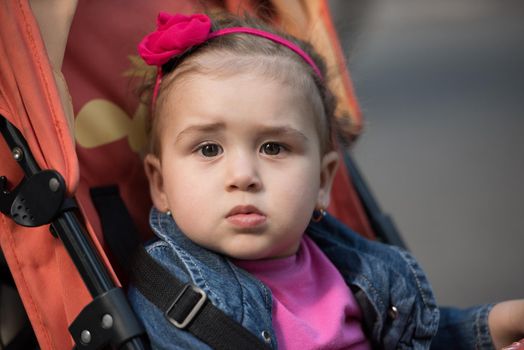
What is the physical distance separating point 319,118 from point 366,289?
0.41m

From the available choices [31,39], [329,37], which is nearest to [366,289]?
[329,37]

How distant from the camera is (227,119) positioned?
5.03ft

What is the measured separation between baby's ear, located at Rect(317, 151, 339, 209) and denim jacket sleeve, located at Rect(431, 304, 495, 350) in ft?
1.48

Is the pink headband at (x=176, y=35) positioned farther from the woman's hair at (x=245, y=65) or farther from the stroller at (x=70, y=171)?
the stroller at (x=70, y=171)

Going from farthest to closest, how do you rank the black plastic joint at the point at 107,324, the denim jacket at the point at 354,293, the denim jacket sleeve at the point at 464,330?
the denim jacket sleeve at the point at 464,330, the denim jacket at the point at 354,293, the black plastic joint at the point at 107,324

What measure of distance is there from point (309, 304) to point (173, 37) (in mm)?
646

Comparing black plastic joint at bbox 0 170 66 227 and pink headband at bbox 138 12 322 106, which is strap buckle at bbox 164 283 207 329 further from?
pink headband at bbox 138 12 322 106

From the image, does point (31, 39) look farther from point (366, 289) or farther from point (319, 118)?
point (366, 289)

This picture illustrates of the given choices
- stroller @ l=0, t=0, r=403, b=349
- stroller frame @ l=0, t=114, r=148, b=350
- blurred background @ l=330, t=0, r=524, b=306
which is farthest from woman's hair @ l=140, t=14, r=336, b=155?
blurred background @ l=330, t=0, r=524, b=306

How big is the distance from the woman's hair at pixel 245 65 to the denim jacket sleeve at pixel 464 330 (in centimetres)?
53

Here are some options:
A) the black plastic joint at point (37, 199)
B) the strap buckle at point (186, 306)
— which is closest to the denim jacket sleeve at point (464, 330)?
the strap buckle at point (186, 306)

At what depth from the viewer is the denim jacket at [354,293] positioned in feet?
4.75

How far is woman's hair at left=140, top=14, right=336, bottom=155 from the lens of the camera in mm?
1602

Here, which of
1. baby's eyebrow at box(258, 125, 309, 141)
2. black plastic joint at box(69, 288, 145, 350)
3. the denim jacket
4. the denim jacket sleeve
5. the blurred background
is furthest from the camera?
the blurred background
